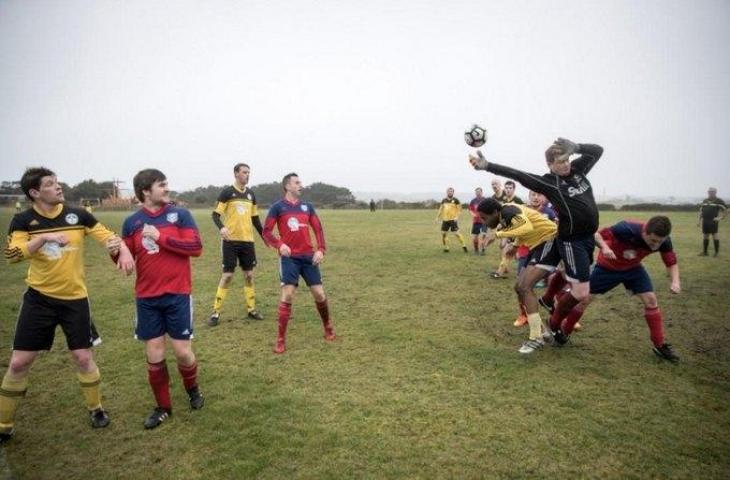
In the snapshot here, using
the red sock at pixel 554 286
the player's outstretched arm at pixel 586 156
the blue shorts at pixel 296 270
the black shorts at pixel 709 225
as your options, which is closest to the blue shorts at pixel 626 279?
the red sock at pixel 554 286

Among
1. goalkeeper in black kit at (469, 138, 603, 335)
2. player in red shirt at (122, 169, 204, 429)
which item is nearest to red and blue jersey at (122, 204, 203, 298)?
player in red shirt at (122, 169, 204, 429)

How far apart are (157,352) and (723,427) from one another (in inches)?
226

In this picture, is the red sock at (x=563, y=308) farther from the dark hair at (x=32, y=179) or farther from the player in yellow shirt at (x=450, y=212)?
the player in yellow shirt at (x=450, y=212)

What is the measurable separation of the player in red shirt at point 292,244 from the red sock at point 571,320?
3682 millimetres

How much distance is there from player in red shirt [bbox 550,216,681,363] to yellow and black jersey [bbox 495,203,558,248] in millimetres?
663

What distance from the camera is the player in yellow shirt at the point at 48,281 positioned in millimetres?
3863

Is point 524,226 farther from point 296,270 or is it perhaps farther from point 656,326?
point 296,270

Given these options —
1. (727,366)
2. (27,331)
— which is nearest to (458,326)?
(727,366)

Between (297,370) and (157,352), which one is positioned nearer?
(157,352)

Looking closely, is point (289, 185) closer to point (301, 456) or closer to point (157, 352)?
point (157, 352)

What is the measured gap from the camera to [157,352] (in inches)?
167

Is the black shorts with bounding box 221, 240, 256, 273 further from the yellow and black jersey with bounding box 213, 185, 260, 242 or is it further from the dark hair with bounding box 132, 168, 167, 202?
the dark hair with bounding box 132, 168, 167, 202

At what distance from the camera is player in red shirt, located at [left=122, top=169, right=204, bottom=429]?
414 cm


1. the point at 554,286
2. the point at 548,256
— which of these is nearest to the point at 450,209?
the point at 554,286
